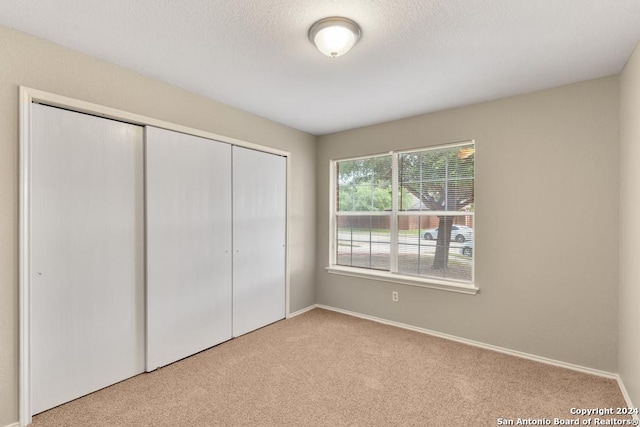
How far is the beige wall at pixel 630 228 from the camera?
6.46 feet

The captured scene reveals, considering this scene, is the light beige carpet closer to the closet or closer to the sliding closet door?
the closet

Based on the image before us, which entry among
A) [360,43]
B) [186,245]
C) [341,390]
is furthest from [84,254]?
[360,43]

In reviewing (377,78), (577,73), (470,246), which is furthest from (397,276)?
(577,73)

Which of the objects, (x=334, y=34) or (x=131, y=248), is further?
(x=131, y=248)

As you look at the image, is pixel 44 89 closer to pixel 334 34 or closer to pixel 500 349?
pixel 334 34

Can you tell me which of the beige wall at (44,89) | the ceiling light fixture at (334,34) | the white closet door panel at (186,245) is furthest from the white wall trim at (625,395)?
the beige wall at (44,89)

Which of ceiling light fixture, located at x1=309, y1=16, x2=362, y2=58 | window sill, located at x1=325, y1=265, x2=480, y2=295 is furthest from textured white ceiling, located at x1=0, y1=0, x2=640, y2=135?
window sill, located at x1=325, y1=265, x2=480, y2=295

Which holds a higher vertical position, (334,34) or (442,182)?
(334,34)

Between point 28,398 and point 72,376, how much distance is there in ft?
0.81

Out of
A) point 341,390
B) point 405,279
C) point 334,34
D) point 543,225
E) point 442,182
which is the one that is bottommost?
point 341,390

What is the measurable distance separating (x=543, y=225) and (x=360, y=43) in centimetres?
220

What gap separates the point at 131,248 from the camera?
246cm

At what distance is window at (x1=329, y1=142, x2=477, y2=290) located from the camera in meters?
Answer: 3.22

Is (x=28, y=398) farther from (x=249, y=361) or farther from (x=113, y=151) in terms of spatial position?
(x=113, y=151)
